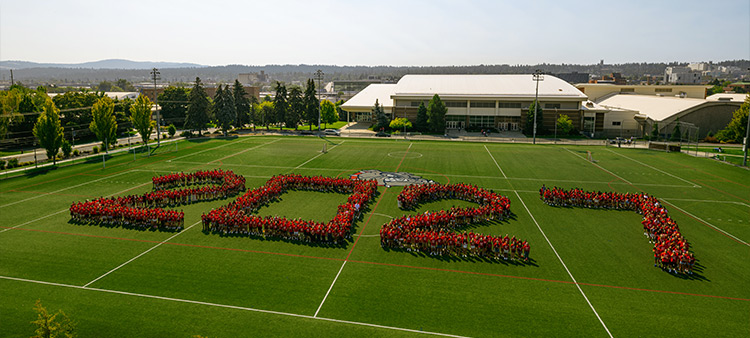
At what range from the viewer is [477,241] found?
65.8 feet

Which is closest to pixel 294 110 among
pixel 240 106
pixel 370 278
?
pixel 240 106

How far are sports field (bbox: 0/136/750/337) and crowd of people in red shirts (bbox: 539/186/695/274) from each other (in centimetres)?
61

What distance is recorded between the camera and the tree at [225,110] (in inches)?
2682

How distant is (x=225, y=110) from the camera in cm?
6812

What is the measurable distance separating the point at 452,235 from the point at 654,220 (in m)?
11.7

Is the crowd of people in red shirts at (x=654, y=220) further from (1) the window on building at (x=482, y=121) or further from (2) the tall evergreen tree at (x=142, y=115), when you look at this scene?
(2) the tall evergreen tree at (x=142, y=115)

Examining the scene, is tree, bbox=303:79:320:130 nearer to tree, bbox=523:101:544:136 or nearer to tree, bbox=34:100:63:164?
tree, bbox=523:101:544:136

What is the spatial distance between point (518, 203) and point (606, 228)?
241 inches

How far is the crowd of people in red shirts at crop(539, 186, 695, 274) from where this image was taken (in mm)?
18406

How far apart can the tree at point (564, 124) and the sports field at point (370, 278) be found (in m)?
36.9

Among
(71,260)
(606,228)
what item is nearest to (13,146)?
(71,260)

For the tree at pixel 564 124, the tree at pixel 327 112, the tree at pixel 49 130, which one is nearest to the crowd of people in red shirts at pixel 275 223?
the tree at pixel 49 130

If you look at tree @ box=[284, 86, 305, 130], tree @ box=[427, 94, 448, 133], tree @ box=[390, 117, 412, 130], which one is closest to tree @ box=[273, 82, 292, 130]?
tree @ box=[284, 86, 305, 130]

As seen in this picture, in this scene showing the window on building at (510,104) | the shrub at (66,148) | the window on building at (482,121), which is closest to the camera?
the shrub at (66,148)
